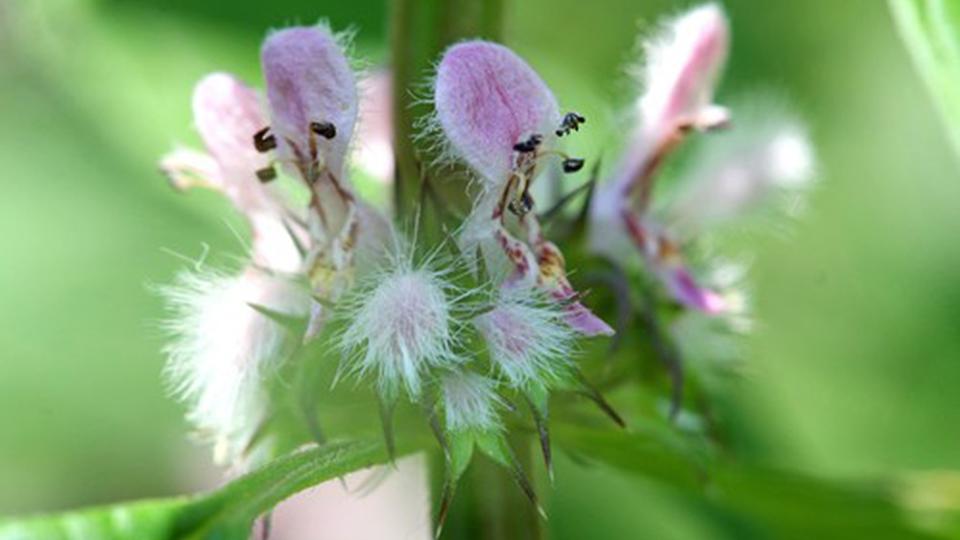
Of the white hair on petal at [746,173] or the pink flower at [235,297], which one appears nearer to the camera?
the pink flower at [235,297]

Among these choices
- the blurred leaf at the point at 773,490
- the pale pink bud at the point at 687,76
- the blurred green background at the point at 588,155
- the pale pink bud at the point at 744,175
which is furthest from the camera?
the blurred green background at the point at 588,155

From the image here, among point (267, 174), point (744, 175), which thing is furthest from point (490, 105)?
point (744, 175)

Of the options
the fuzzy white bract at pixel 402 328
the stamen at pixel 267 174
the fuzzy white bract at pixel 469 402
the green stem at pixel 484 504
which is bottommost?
the green stem at pixel 484 504

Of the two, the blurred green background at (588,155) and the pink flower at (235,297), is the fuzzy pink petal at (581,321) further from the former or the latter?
the blurred green background at (588,155)

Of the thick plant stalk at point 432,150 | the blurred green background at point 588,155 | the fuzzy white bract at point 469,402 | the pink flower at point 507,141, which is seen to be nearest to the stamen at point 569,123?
the pink flower at point 507,141

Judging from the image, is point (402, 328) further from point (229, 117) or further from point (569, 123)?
point (229, 117)

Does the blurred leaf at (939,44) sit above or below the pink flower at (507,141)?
above

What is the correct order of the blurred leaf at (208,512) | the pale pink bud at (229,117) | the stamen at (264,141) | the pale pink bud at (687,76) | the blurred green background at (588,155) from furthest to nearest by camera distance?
the blurred green background at (588,155)
the pale pink bud at (687,76)
the pale pink bud at (229,117)
the stamen at (264,141)
the blurred leaf at (208,512)
